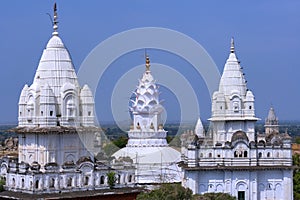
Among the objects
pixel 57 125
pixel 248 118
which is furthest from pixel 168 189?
pixel 248 118

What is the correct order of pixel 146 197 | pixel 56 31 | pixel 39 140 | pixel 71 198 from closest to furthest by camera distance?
pixel 146 197 < pixel 71 198 < pixel 39 140 < pixel 56 31

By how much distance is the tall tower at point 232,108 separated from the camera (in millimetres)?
36906

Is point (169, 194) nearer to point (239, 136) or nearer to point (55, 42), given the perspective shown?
point (239, 136)

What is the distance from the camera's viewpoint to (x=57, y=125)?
33531 millimetres

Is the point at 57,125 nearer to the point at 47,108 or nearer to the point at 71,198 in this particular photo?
the point at 47,108

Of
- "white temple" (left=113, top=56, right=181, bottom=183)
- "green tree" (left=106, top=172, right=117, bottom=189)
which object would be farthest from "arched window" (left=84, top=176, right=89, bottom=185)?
"white temple" (left=113, top=56, right=181, bottom=183)

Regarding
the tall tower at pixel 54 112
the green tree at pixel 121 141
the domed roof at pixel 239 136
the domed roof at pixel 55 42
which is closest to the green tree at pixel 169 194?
the tall tower at pixel 54 112

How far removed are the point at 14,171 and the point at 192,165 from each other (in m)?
7.48

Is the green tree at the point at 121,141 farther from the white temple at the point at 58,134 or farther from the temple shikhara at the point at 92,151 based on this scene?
the white temple at the point at 58,134

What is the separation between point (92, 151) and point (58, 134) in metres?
2.08

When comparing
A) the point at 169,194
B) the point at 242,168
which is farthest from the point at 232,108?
the point at 169,194

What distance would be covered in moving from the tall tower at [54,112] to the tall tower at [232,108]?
20.1 feet

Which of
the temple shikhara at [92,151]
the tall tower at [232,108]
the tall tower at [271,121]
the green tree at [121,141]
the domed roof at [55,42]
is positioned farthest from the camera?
the tall tower at [271,121]

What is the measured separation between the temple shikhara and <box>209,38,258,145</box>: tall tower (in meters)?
0.04
